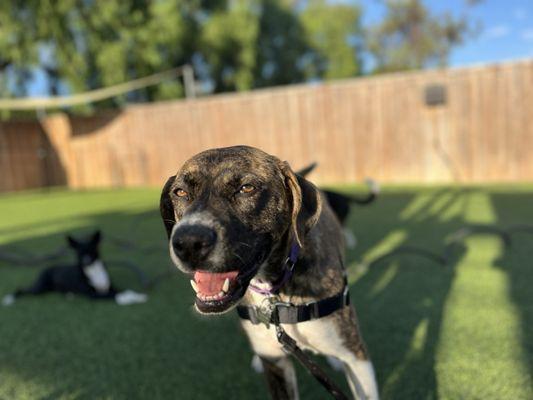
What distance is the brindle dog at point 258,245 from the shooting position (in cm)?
167

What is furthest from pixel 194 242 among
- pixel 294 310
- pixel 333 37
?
pixel 333 37

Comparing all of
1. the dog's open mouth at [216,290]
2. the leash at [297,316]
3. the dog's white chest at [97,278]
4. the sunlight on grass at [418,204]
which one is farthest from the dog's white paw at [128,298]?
the sunlight on grass at [418,204]

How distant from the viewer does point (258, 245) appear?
5.90 ft

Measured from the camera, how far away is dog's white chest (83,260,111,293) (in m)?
4.15

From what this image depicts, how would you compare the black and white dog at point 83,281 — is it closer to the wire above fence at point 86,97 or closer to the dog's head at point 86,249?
the dog's head at point 86,249

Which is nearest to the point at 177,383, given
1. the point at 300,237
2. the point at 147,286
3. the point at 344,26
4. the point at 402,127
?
the point at 300,237

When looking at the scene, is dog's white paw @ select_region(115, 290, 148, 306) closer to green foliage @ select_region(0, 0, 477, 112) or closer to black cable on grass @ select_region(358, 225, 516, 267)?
black cable on grass @ select_region(358, 225, 516, 267)

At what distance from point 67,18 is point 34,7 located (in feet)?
3.90

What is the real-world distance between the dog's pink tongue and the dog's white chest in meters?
2.78

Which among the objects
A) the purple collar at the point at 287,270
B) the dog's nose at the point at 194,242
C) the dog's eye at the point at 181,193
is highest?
the dog's eye at the point at 181,193

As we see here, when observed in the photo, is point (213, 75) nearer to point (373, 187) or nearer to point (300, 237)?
point (373, 187)

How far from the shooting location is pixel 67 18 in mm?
17266

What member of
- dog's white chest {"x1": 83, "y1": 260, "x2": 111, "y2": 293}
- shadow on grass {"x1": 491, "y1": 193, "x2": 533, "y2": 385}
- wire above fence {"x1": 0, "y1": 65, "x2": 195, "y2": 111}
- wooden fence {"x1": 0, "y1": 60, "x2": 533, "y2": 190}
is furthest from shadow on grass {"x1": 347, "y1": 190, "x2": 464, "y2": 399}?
wire above fence {"x1": 0, "y1": 65, "x2": 195, "y2": 111}

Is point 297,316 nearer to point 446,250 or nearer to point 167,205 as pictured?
point 167,205
